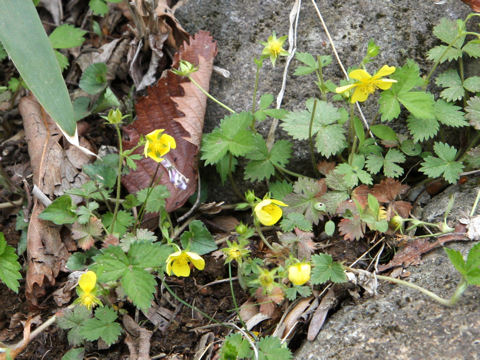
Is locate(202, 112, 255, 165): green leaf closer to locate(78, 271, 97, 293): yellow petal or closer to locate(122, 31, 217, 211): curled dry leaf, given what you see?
locate(122, 31, 217, 211): curled dry leaf

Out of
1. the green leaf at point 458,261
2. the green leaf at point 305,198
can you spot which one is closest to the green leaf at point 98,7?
the green leaf at point 305,198

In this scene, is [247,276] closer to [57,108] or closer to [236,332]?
[236,332]

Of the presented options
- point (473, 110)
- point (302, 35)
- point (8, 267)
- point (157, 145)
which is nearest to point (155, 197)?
point (157, 145)

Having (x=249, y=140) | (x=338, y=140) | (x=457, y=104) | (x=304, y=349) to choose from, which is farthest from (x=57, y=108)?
(x=457, y=104)

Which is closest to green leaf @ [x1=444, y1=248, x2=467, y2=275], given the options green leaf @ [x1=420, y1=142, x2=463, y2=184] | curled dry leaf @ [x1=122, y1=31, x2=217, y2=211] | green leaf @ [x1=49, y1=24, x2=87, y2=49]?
green leaf @ [x1=420, y1=142, x2=463, y2=184]

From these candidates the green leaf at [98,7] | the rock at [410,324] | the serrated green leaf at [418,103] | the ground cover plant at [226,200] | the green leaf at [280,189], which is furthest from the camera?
the green leaf at [98,7]

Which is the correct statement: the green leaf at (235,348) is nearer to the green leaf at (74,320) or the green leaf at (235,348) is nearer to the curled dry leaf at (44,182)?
the green leaf at (74,320)
